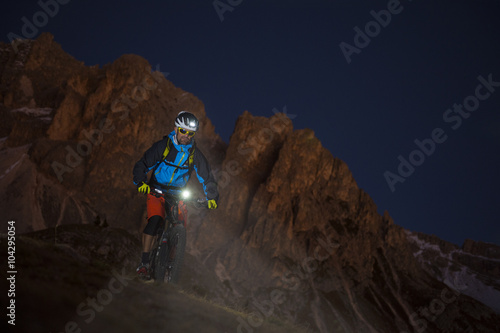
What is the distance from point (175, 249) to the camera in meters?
9.65

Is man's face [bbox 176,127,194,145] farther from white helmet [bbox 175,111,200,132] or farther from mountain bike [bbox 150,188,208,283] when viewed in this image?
mountain bike [bbox 150,188,208,283]

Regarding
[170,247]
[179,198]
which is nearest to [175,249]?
[170,247]

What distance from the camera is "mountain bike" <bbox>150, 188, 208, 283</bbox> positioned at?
31.6 ft

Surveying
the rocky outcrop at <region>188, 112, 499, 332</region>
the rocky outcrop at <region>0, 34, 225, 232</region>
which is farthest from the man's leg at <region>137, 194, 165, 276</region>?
the rocky outcrop at <region>0, 34, 225, 232</region>

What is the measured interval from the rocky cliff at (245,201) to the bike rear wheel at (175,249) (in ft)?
350

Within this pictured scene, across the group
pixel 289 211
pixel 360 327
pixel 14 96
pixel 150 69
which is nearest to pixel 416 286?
pixel 360 327

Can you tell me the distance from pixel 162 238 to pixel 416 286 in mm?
201739

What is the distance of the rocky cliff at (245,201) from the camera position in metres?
132

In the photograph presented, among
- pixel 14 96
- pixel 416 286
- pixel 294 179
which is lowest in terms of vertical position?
pixel 416 286

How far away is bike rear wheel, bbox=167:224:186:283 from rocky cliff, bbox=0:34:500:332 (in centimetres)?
10664

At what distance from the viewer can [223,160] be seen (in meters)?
170

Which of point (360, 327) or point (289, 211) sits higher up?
point (289, 211)

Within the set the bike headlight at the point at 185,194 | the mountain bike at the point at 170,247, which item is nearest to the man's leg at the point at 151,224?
the mountain bike at the point at 170,247

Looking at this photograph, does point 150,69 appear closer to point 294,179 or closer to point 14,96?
point 14,96
